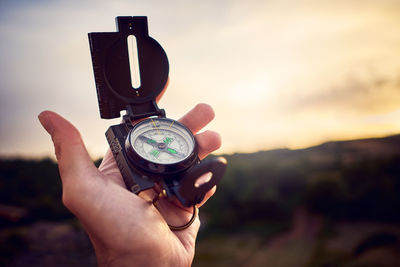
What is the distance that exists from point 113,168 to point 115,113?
37 centimetres

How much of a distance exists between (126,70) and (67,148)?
72 cm

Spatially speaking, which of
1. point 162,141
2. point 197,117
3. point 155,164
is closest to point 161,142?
point 162,141

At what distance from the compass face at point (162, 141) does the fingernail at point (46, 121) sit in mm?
412

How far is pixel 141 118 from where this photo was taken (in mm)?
2062

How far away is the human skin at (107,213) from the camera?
1.48 m

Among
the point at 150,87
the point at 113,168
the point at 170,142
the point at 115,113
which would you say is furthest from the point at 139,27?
the point at 113,168

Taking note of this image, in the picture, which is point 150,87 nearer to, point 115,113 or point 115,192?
point 115,113

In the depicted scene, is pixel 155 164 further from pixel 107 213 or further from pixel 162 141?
pixel 107 213

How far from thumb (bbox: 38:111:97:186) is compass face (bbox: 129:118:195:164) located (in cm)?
29

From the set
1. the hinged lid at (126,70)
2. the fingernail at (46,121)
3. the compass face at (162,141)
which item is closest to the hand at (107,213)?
the fingernail at (46,121)

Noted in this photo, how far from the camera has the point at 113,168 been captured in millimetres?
1918

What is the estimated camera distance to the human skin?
1.48 metres

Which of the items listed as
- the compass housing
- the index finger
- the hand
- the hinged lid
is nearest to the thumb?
the hand

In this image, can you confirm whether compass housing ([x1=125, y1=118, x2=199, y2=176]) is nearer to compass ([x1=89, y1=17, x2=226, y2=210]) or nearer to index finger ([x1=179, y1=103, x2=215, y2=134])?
compass ([x1=89, y1=17, x2=226, y2=210])
